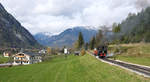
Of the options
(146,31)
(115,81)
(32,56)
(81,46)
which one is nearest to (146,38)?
(146,31)

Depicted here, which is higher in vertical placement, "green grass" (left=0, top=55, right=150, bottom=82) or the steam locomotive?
the steam locomotive

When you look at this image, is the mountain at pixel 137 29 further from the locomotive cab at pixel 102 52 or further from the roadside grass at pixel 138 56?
the locomotive cab at pixel 102 52

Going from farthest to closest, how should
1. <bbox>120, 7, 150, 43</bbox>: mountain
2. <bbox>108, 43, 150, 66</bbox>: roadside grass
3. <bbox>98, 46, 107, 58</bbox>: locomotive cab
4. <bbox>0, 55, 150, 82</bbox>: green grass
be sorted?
1. <bbox>120, 7, 150, 43</bbox>: mountain
2. <bbox>98, 46, 107, 58</bbox>: locomotive cab
3. <bbox>108, 43, 150, 66</bbox>: roadside grass
4. <bbox>0, 55, 150, 82</bbox>: green grass

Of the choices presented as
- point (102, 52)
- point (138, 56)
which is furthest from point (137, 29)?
point (102, 52)

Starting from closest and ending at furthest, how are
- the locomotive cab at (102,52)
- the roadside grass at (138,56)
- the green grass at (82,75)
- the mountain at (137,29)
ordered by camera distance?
the green grass at (82,75) < the roadside grass at (138,56) < the locomotive cab at (102,52) < the mountain at (137,29)

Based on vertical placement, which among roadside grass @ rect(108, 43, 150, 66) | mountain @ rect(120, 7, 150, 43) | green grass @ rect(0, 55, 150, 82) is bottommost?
green grass @ rect(0, 55, 150, 82)

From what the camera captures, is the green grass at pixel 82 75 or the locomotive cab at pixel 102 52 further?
the locomotive cab at pixel 102 52

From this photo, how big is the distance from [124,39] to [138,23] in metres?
19.0

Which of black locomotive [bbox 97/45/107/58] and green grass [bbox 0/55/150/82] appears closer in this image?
green grass [bbox 0/55/150/82]

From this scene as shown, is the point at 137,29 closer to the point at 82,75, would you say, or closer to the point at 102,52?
the point at 102,52

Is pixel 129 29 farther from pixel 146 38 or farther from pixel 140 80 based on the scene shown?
pixel 140 80

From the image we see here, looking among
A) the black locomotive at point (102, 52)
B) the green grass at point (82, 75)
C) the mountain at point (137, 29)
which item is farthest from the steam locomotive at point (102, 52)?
the mountain at point (137, 29)

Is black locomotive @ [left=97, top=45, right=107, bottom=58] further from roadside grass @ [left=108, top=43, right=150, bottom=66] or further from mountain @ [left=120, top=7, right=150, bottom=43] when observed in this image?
mountain @ [left=120, top=7, right=150, bottom=43]

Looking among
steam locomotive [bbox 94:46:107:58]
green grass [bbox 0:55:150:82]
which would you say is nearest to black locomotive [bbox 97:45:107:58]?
steam locomotive [bbox 94:46:107:58]
